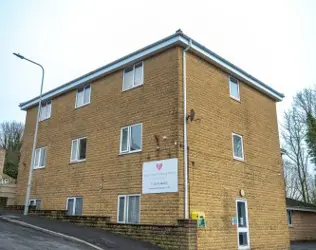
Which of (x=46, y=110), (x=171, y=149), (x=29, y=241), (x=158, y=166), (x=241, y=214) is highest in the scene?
(x=46, y=110)

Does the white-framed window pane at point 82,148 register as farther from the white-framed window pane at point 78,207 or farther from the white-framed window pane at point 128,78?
the white-framed window pane at point 128,78

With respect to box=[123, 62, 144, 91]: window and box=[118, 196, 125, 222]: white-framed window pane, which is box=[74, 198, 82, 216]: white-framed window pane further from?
box=[123, 62, 144, 91]: window

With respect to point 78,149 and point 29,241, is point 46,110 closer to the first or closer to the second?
point 78,149

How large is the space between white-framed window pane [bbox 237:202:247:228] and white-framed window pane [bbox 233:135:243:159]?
204cm

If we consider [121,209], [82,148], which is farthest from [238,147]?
[82,148]

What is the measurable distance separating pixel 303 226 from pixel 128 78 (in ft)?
57.1

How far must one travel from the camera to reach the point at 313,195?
39.0 meters

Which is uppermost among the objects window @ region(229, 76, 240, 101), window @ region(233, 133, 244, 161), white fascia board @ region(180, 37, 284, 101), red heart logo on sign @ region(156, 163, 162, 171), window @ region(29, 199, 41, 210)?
white fascia board @ region(180, 37, 284, 101)

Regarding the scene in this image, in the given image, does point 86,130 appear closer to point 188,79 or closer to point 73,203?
point 73,203

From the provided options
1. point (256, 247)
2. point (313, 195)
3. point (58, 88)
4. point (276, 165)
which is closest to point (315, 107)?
point (313, 195)

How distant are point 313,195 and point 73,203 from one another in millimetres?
31736

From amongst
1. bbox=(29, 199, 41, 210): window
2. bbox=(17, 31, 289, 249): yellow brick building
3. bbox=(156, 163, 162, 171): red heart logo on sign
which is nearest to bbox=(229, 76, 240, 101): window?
bbox=(17, 31, 289, 249): yellow brick building

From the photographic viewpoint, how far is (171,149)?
1230 centimetres

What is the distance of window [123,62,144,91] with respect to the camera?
1480 centimetres
